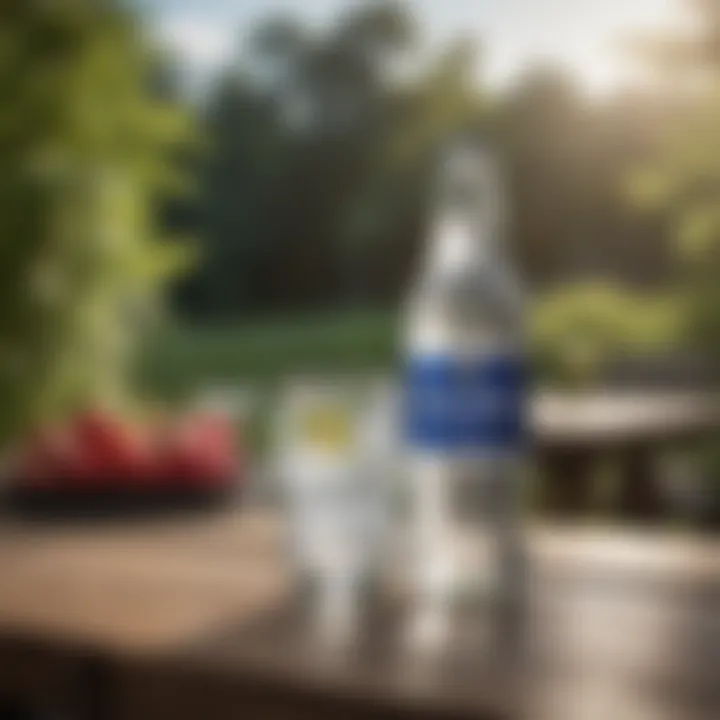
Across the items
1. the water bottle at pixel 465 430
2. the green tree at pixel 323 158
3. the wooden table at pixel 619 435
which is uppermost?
the green tree at pixel 323 158

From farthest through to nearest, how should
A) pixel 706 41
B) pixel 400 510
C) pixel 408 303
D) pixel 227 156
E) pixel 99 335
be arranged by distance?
pixel 99 335 → pixel 227 156 → pixel 408 303 → pixel 706 41 → pixel 400 510

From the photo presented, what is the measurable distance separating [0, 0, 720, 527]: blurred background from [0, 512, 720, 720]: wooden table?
0.22 m

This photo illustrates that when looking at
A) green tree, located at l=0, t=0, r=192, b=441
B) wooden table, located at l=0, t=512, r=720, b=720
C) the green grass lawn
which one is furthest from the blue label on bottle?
green tree, located at l=0, t=0, r=192, b=441

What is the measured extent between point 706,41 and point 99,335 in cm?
68

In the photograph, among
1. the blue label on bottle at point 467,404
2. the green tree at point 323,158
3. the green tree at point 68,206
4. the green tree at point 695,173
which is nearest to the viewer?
the blue label on bottle at point 467,404

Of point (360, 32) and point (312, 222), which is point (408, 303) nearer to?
point (312, 222)

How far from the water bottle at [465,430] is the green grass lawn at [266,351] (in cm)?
32

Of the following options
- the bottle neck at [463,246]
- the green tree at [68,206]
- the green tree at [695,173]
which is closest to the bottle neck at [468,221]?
the bottle neck at [463,246]

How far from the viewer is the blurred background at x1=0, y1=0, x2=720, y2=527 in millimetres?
1209

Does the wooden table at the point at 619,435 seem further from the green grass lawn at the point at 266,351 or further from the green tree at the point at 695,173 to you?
the green grass lawn at the point at 266,351

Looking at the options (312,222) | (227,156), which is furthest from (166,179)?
(312,222)

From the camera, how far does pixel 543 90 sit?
1261 mm

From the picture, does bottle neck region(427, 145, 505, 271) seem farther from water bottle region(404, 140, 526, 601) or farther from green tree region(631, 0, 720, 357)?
green tree region(631, 0, 720, 357)

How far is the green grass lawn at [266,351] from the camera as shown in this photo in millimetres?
1342
